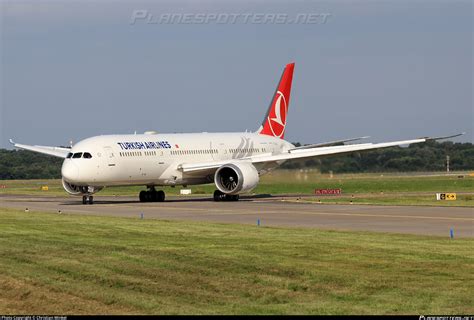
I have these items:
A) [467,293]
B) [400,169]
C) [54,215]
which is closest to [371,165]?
[400,169]

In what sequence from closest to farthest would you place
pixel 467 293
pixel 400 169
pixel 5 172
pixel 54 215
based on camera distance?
pixel 467 293 → pixel 54 215 → pixel 400 169 → pixel 5 172

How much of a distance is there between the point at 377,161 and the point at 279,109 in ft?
49.3

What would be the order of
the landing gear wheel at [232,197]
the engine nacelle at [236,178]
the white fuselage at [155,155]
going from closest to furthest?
the white fuselage at [155,155] → the engine nacelle at [236,178] → the landing gear wheel at [232,197]

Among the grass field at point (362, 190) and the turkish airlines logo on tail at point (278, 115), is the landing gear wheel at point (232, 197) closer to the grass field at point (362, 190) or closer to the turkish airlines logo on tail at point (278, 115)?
the grass field at point (362, 190)

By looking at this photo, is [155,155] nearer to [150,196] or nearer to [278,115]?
[150,196]

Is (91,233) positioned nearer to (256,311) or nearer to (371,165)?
(256,311)

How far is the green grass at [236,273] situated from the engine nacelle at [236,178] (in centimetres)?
2504

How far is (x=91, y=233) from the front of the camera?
111ft

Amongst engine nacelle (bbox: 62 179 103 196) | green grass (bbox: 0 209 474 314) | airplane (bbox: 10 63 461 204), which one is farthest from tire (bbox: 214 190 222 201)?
green grass (bbox: 0 209 474 314)

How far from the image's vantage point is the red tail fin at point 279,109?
7112 centimetres

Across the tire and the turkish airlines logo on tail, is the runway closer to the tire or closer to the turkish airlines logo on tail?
the tire

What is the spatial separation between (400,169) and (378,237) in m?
58.4

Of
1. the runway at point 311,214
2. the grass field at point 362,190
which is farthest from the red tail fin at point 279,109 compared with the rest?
the runway at point 311,214

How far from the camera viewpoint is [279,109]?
Answer: 7162cm
